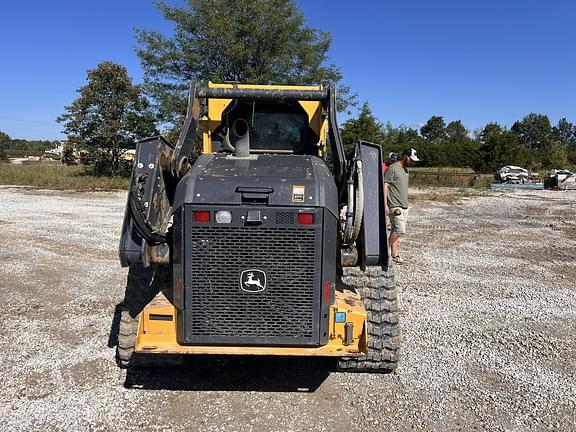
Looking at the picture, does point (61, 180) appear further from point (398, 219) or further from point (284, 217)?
point (284, 217)

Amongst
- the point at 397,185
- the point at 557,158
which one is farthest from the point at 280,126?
the point at 557,158

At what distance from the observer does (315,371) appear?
4.50 meters

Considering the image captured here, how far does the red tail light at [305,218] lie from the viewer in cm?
355

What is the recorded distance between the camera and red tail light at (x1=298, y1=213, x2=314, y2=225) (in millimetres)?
3547

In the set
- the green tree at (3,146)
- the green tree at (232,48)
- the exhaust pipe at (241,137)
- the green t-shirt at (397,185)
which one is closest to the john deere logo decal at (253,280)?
the exhaust pipe at (241,137)

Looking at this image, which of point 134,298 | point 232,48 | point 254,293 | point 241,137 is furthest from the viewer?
point 232,48

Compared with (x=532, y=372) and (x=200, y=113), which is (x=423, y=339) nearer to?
(x=532, y=372)

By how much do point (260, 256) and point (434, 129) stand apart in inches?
3631

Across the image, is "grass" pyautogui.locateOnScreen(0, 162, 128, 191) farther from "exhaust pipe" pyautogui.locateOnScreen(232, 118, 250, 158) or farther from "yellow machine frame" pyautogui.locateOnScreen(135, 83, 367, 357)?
"yellow machine frame" pyautogui.locateOnScreen(135, 83, 367, 357)

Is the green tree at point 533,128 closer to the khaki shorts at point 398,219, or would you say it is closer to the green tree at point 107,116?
the green tree at point 107,116

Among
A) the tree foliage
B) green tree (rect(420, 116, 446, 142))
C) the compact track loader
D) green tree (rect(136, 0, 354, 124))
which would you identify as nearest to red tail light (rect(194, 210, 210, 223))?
the compact track loader

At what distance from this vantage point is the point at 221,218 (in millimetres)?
3521

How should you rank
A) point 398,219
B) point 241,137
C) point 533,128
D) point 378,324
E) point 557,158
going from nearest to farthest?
point 378,324
point 241,137
point 398,219
point 557,158
point 533,128

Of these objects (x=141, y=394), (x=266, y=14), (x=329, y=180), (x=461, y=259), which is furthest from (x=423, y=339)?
(x=266, y=14)
